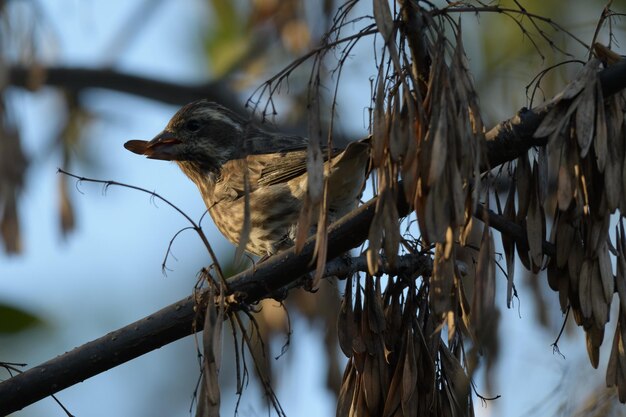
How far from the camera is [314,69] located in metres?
2.91

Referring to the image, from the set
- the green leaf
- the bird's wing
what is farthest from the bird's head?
the green leaf

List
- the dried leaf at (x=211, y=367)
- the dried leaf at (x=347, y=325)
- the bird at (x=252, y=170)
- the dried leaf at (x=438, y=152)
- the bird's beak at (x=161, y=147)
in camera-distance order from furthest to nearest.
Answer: the bird's beak at (x=161, y=147) < the bird at (x=252, y=170) < the dried leaf at (x=347, y=325) < the dried leaf at (x=211, y=367) < the dried leaf at (x=438, y=152)

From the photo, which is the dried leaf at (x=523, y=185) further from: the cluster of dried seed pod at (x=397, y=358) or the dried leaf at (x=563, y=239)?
the cluster of dried seed pod at (x=397, y=358)

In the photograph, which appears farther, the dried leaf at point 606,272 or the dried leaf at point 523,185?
the dried leaf at point 523,185

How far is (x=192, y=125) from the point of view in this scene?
21.8ft

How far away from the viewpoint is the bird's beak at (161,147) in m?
6.15

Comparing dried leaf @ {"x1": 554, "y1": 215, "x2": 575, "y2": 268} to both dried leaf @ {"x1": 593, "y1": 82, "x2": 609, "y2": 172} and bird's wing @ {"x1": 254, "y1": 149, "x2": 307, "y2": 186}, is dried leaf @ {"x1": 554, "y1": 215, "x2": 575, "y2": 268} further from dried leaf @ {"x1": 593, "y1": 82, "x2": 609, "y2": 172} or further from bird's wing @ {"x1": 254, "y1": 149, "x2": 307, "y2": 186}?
bird's wing @ {"x1": 254, "y1": 149, "x2": 307, "y2": 186}

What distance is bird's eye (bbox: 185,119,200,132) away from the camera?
6629 mm

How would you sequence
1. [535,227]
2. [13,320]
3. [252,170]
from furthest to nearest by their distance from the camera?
[252,170]
[13,320]
[535,227]

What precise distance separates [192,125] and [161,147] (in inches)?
11.9

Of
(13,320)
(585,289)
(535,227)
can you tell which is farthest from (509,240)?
(13,320)

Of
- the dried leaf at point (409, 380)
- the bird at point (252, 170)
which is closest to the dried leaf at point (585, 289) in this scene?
the dried leaf at point (409, 380)

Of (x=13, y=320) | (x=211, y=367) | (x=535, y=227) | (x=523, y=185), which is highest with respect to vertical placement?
(x=13, y=320)

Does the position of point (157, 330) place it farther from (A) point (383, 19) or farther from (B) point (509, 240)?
(A) point (383, 19)
